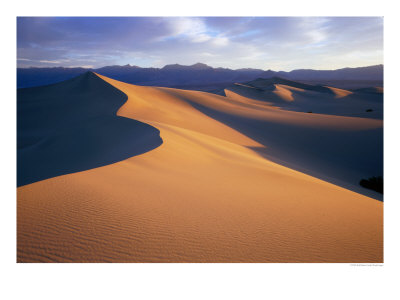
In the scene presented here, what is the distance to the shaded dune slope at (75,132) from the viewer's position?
650 centimetres

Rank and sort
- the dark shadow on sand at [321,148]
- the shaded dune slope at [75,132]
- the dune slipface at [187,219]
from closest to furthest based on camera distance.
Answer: the dune slipface at [187,219] → the shaded dune slope at [75,132] → the dark shadow on sand at [321,148]

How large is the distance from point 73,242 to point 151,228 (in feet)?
2.48

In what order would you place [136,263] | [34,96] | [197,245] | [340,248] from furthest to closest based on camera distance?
[34,96] < [340,248] < [197,245] < [136,263]

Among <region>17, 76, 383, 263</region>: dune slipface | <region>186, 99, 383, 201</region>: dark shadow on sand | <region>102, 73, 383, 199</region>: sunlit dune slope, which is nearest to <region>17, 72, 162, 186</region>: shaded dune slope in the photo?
<region>102, 73, 383, 199</region>: sunlit dune slope

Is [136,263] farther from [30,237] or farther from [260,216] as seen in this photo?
[260,216]

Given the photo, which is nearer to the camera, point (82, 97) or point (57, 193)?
point (57, 193)

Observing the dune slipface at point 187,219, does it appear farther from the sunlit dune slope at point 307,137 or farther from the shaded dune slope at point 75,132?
the sunlit dune slope at point 307,137

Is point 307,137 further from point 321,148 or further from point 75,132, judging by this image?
point 75,132

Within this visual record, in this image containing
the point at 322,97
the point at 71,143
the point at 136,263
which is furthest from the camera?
the point at 322,97

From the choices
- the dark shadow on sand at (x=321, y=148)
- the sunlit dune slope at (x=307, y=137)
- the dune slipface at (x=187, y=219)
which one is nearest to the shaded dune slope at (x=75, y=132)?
the sunlit dune slope at (x=307, y=137)

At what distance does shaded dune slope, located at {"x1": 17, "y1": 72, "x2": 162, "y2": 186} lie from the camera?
6504 mm

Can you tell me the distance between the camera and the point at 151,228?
248 cm

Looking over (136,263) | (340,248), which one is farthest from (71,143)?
(340,248)

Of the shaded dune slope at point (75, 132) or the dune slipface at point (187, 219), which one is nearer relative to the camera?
the dune slipface at point (187, 219)
